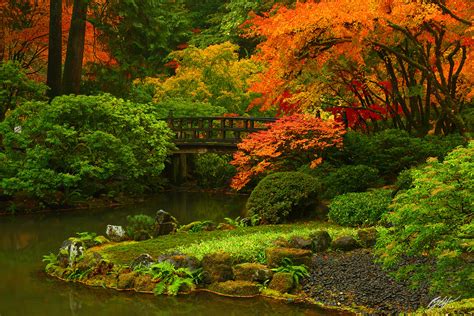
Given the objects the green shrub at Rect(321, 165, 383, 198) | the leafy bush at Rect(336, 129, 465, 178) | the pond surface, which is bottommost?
the pond surface

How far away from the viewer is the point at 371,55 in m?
19.0

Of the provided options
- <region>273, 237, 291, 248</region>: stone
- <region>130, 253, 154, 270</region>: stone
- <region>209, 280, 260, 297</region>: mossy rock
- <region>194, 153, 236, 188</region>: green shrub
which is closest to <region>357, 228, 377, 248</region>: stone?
<region>273, 237, 291, 248</region>: stone

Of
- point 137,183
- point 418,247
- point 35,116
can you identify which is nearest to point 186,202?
point 137,183

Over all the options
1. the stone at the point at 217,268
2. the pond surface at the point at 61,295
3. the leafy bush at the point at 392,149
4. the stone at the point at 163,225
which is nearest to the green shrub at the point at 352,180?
the leafy bush at the point at 392,149

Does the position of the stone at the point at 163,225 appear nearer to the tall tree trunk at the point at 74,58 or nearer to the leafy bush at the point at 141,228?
the leafy bush at the point at 141,228

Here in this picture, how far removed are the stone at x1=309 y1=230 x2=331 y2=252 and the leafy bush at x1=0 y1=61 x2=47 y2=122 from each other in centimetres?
1356

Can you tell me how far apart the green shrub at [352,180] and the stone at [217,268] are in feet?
21.3

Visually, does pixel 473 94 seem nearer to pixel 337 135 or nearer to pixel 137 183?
pixel 337 135

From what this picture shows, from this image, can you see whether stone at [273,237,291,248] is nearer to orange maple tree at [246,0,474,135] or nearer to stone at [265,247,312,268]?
stone at [265,247,312,268]

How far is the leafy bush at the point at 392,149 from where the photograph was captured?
17516mm

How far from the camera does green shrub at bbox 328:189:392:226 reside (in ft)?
Result: 48.6

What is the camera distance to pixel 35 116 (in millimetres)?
21719

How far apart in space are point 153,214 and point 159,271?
9499 millimetres

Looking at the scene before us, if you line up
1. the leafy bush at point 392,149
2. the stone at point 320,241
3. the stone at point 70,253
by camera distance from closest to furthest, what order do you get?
1. the stone at point 320,241
2. the stone at point 70,253
3. the leafy bush at point 392,149
